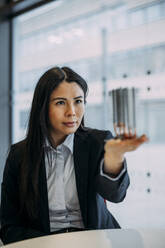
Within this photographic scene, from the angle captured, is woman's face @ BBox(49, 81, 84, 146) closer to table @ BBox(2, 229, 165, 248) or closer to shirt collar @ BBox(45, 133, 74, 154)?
shirt collar @ BBox(45, 133, 74, 154)

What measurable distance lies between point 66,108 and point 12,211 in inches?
18.4

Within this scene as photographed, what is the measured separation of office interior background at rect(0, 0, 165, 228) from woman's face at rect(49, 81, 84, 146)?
39.0 inches

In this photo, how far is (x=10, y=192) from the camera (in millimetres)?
1177

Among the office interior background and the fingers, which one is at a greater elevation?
the office interior background

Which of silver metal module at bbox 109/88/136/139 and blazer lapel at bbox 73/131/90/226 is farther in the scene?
blazer lapel at bbox 73/131/90/226

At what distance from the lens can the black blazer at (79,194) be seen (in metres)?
1.09

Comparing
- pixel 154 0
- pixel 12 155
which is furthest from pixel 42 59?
pixel 12 155

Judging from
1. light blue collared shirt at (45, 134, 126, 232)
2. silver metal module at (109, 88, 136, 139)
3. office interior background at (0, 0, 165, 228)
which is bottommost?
light blue collared shirt at (45, 134, 126, 232)

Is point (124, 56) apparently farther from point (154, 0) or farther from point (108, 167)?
point (108, 167)

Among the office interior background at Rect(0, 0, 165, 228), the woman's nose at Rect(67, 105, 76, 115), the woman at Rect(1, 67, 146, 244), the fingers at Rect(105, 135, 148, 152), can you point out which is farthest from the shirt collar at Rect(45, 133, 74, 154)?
the office interior background at Rect(0, 0, 165, 228)

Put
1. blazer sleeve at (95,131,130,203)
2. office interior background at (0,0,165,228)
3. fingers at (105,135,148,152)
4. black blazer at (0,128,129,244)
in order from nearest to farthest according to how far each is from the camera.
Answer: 1. fingers at (105,135,148,152)
2. blazer sleeve at (95,131,130,203)
3. black blazer at (0,128,129,244)
4. office interior background at (0,0,165,228)

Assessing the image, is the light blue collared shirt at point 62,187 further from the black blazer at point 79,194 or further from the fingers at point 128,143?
the fingers at point 128,143

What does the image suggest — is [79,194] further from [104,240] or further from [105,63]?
[105,63]

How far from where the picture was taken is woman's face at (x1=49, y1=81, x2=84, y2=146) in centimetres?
110
